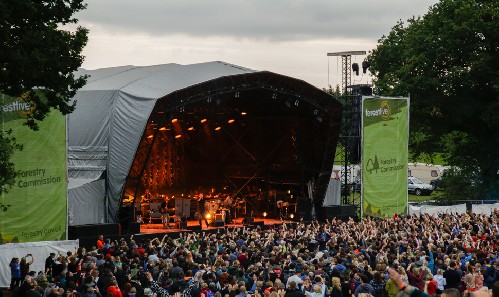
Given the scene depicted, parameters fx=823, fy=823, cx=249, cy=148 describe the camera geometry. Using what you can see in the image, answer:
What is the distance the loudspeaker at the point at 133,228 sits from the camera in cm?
3061

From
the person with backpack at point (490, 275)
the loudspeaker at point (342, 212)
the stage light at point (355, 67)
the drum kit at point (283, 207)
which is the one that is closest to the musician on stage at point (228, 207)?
the drum kit at point (283, 207)

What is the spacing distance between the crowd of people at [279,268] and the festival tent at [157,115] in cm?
674

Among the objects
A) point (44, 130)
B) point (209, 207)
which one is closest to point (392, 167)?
point (209, 207)

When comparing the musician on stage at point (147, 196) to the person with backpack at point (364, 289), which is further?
the musician on stage at point (147, 196)

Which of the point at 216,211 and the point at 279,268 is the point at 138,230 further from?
the point at 279,268

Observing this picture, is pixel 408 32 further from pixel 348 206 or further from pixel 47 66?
pixel 47 66

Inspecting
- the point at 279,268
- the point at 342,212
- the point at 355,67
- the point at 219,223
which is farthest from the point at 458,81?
the point at 279,268

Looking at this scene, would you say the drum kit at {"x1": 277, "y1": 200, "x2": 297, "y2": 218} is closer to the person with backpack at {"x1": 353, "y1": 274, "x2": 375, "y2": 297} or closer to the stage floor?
the stage floor

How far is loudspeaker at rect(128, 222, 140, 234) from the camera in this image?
30.6 metres

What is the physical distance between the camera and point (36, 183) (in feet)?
82.7

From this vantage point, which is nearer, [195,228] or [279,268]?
[279,268]

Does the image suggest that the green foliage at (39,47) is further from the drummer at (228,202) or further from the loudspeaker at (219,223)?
the drummer at (228,202)

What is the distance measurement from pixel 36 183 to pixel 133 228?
6.26 m

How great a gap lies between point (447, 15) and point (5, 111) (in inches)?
1185
